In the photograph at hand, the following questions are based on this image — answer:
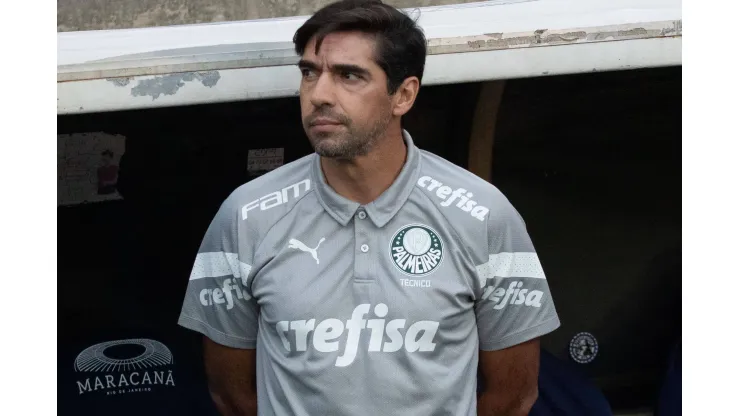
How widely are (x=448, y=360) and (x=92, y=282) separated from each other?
1.53 meters

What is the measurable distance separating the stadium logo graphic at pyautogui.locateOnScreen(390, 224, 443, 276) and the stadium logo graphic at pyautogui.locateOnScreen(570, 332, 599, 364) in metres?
1.65

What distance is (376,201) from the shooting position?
1913 millimetres

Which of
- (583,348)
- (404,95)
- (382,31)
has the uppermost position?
(382,31)

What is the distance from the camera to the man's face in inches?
71.4

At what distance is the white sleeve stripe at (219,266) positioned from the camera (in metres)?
1.91

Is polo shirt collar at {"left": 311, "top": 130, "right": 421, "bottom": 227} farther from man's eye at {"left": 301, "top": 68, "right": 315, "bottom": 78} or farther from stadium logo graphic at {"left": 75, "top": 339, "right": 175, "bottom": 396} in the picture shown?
stadium logo graphic at {"left": 75, "top": 339, "right": 175, "bottom": 396}

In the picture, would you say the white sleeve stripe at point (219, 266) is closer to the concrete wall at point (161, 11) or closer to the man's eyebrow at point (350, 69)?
the man's eyebrow at point (350, 69)

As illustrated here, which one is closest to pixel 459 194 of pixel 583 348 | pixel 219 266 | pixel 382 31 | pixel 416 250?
pixel 416 250

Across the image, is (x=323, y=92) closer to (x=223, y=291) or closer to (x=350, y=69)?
(x=350, y=69)

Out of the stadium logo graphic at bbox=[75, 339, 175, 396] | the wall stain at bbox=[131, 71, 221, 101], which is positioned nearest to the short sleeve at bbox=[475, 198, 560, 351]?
the wall stain at bbox=[131, 71, 221, 101]

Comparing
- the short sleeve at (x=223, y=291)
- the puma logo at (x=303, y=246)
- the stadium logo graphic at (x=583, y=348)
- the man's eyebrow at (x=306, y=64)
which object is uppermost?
the man's eyebrow at (x=306, y=64)

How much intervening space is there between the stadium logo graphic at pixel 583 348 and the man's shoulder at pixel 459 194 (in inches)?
61.1

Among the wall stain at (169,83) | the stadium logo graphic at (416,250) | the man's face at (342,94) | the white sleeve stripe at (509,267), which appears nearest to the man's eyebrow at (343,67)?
the man's face at (342,94)

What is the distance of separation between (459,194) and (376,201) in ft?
0.57
